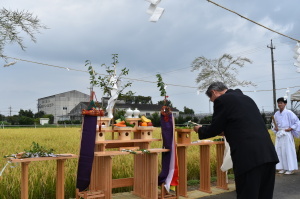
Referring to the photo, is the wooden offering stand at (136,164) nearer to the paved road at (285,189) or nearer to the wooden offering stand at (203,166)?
the wooden offering stand at (203,166)

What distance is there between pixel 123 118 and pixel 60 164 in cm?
148

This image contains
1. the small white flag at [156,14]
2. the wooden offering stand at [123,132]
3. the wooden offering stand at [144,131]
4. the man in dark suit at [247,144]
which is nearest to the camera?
the man in dark suit at [247,144]

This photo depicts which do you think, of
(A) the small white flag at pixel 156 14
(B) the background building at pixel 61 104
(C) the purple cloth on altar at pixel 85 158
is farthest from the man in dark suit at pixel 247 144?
(B) the background building at pixel 61 104

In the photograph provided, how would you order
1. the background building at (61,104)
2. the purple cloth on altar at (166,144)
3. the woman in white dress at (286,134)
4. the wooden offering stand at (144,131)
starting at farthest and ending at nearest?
the background building at (61,104) < the woman in white dress at (286,134) < the wooden offering stand at (144,131) < the purple cloth on altar at (166,144)

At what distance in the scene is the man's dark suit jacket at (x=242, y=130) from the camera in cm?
298

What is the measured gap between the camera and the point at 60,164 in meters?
4.23

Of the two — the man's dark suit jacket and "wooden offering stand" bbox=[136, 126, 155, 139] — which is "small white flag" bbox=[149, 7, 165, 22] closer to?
the man's dark suit jacket

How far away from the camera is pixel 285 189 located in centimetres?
603

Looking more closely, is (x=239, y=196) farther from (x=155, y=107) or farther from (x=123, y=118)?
(x=155, y=107)

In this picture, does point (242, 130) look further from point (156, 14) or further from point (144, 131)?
point (144, 131)

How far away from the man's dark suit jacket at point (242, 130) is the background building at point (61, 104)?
5992 cm

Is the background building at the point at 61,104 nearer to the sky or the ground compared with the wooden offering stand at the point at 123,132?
nearer to the sky

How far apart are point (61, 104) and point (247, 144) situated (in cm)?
6247

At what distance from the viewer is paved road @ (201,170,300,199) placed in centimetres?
546
